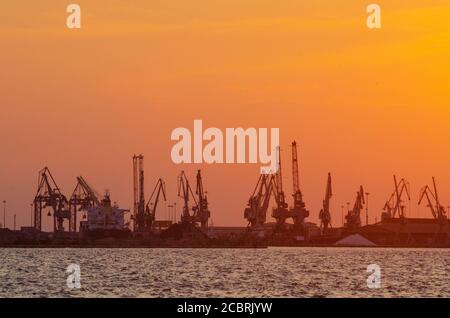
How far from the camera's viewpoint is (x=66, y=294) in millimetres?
61344

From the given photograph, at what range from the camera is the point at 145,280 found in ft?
256

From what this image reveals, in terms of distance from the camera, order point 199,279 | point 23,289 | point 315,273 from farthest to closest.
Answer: point 315,273
point 199,279
point 23,289

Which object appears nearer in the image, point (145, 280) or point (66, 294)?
point (66, 294)
